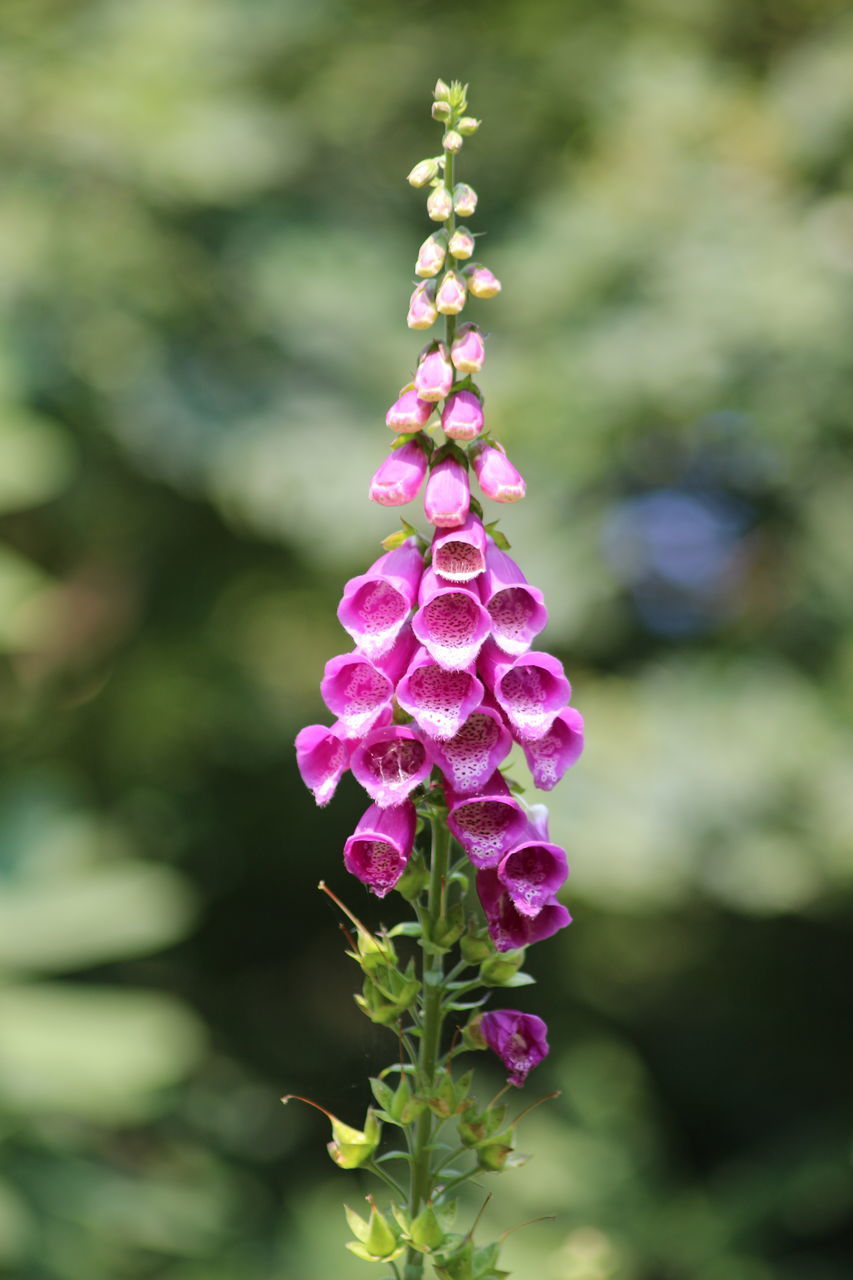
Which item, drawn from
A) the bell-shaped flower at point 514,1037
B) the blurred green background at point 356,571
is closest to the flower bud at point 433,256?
the bell-shaped flower at point 514,1037

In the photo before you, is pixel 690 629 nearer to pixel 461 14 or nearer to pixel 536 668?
pixel 461 14

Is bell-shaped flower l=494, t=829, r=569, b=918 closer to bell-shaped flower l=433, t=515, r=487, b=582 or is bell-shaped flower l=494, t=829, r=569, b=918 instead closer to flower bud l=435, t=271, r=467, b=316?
bell-shaped flower l=433, t=515, r=487, b=582

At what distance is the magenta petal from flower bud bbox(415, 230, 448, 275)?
1.45 ft

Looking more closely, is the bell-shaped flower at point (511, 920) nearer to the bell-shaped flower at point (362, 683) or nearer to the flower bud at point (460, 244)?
the bell-shaped flower at point (362, 683)

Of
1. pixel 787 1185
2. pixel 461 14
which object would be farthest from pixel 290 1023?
pixel 461 14

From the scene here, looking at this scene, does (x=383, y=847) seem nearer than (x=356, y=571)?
Yes

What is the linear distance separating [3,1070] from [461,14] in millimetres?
6652

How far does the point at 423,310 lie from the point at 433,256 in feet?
0.20

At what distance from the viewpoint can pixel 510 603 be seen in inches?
60.0

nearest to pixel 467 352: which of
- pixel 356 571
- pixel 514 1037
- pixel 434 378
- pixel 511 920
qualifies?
pixel 434 378

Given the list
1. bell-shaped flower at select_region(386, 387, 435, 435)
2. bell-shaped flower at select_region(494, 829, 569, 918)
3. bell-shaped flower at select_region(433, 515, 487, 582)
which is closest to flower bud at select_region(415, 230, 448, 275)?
bell-shaped flower at select_region(386, 387, 435, 435)

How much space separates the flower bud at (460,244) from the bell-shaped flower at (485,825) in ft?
1.95

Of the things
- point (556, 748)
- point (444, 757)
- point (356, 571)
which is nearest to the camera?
point (444, 757)

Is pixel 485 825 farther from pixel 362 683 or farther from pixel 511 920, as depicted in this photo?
pixel 362 683
